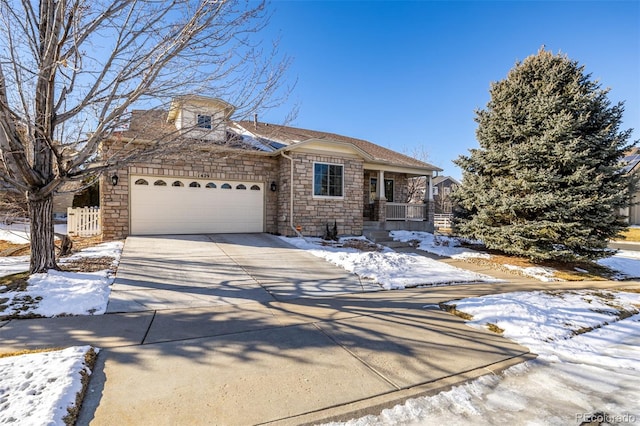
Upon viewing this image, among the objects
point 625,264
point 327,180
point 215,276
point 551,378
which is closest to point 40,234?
point 215,276

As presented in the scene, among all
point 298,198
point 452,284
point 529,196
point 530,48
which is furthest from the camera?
point 298,198

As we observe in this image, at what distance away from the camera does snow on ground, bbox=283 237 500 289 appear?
6.50 m

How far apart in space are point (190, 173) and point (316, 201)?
469cm

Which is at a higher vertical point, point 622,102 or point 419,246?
point 622,102

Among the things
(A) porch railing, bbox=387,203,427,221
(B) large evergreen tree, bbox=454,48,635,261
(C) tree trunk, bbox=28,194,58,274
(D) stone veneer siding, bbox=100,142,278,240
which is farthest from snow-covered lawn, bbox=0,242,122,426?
(A) porch railing, bbox=387,203,427,221

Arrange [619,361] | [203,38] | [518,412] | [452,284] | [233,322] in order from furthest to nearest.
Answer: [452,284], [203,38], [233,322], [619,361], [518,412]

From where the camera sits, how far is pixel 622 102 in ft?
28.8

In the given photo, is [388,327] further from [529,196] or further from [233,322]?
[529,196]

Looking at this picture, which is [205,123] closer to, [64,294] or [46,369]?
[64,294]

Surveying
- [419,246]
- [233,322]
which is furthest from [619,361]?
[419,246]

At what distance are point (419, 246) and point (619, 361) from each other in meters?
8.49

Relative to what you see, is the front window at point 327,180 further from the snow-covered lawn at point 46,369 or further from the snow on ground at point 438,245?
the snow-covered lawn at point 46,369

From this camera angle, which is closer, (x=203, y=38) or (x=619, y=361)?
(x=619, y=361)

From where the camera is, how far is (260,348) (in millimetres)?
3172
